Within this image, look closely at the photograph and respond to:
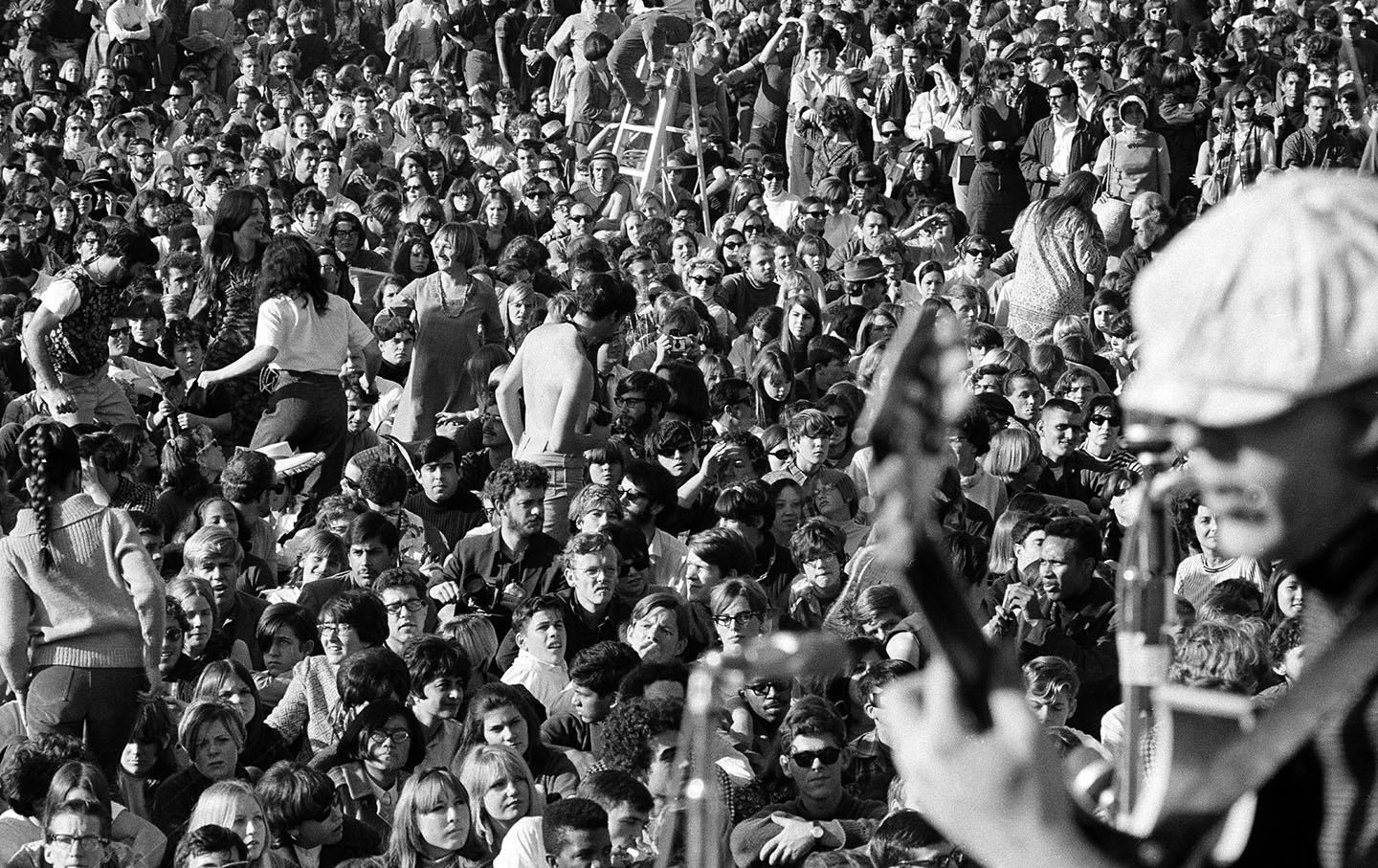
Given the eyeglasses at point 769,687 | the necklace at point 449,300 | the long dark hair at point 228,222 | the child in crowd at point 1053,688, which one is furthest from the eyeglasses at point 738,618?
the long dark hair at point 228,222

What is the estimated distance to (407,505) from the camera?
29.7 feet

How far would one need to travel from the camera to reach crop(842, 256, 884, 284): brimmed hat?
41.1 ft

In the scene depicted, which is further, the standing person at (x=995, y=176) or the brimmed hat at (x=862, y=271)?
the standing person at (x=995, y=176)

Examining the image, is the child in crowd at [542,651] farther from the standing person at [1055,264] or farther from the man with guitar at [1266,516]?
the man with guitar at [1266,516]

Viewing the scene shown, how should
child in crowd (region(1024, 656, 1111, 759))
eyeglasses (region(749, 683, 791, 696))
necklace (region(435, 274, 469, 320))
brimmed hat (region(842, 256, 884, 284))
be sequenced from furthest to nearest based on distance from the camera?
brimmed hat (region(842, 256, 884, 284)), necklace (region(435, 274, 469, 320)), eyeglasses (region(749, 683, 791, 696)), child in crowd (region(1024, 656, 1111, 759))

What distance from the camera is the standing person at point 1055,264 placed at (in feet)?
38.8

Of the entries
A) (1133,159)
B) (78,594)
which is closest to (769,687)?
(78,594)

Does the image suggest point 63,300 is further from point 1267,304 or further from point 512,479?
point 1267,304

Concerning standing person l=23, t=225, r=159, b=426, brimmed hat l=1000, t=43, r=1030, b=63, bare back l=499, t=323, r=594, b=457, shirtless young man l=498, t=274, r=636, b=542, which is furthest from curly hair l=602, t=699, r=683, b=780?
brimmed hat l=1000, t=43, r=1030, b=63

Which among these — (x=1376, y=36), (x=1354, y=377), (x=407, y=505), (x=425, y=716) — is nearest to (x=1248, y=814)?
(x=1354, y=377)

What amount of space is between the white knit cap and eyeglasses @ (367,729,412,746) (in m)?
5.31

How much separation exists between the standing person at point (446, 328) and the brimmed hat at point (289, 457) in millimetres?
629

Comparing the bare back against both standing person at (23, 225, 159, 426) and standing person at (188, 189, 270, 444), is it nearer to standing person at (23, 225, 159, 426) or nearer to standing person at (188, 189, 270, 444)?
standing person at (23, 225, 159, 426)

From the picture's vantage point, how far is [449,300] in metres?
11.1
